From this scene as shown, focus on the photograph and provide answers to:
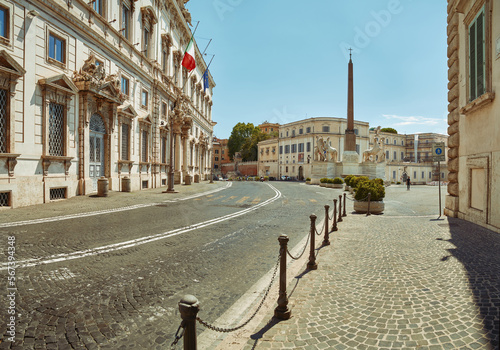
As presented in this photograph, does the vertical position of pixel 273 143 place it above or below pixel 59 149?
above

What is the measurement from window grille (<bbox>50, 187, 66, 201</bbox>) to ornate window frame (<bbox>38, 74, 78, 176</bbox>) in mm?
853

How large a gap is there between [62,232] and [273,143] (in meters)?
77.0

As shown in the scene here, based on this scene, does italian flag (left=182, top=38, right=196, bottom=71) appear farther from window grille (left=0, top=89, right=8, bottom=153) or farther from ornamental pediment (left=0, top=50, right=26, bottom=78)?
window grille (left=0, top=89, right=8, bottom=153)

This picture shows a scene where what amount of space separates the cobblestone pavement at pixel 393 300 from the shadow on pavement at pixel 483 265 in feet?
0.04

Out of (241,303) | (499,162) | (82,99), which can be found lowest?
(241,303)

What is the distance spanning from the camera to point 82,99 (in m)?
14.6

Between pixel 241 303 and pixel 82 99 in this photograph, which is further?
pixel 82 99

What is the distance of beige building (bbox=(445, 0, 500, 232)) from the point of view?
8.37 meters

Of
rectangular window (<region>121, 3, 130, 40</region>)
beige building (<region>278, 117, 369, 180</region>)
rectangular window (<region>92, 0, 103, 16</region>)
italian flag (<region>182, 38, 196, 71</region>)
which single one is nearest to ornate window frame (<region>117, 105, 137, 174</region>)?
rectangular window (<region>121, 3, 130, 40</region>)

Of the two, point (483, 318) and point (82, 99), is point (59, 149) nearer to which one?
point (82, 99)

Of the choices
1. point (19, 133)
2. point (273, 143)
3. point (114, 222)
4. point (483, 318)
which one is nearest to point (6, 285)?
point (114, 222)

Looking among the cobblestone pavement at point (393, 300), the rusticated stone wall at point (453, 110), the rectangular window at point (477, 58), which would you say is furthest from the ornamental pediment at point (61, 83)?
the rusticated stone wall at point (453, 110)

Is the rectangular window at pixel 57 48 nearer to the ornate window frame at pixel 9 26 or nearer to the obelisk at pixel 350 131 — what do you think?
the ornate window frame at pixel 9 26

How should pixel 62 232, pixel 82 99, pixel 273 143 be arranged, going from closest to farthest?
1. pixel 62 232
2. pixel 82 99
3. pixel 273 143
